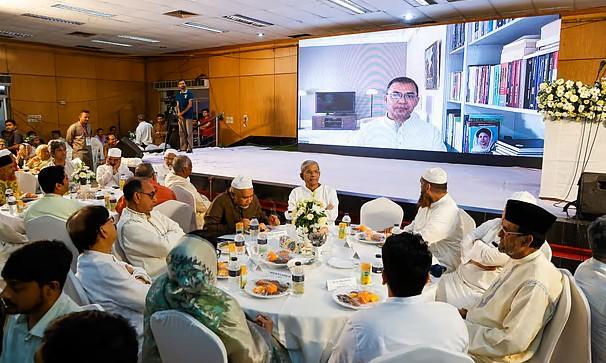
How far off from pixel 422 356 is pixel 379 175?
6.40m

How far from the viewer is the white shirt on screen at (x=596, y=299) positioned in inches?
77.9

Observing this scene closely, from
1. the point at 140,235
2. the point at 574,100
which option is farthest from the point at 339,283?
the point at 574,100

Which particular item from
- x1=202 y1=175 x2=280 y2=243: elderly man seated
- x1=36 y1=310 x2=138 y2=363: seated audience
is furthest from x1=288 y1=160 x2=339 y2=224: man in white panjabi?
x1=36 y1=310 x2=138 y2=363: seated audience

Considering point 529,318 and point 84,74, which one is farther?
point 84,74

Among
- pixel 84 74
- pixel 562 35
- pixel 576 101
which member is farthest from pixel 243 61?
pixel 576 101

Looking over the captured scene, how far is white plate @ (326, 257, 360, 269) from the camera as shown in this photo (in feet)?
9.00

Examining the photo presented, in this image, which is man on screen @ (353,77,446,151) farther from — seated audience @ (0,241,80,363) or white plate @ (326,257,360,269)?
seated audience @ (0,241,80,363)

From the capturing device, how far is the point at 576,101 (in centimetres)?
511

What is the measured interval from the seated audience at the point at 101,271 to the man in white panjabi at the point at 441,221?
208 cm

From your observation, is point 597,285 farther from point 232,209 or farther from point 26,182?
point 26,182

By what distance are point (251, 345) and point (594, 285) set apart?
1.66 m

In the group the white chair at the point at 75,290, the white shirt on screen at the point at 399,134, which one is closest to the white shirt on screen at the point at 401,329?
the white chair at the point at 75,290

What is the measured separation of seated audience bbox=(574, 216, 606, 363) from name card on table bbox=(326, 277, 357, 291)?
3.79ft

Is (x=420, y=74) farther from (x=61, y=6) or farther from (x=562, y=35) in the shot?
(x=61, y=6)
